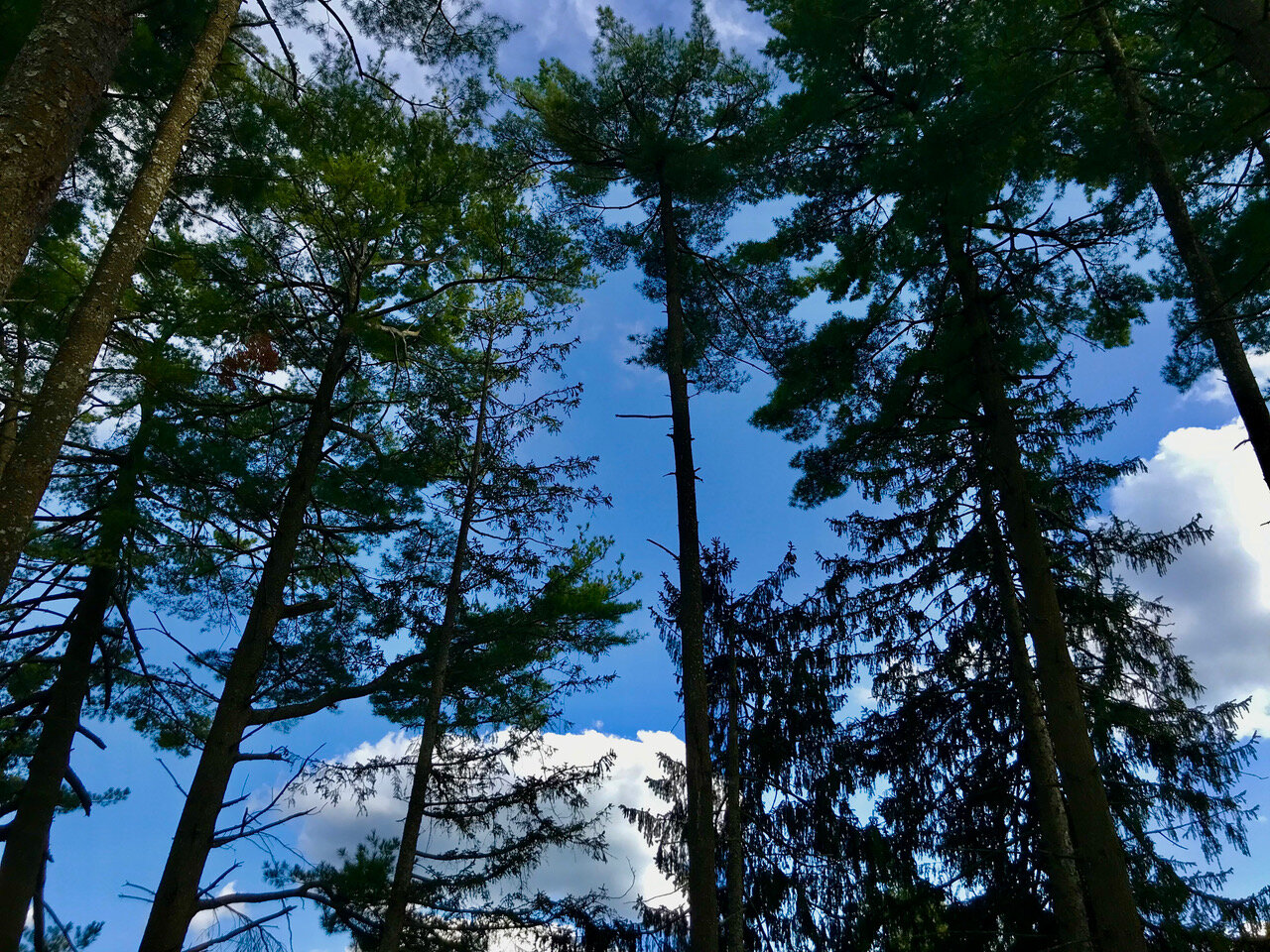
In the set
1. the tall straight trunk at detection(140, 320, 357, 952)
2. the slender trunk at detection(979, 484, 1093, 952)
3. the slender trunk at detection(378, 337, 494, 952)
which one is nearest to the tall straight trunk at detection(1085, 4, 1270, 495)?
the slender trunk at detection(979, 484, 1093, 952)

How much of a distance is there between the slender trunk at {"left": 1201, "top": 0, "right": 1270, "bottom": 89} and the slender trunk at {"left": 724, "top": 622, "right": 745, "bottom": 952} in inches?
330

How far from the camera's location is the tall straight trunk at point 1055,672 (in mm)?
6332

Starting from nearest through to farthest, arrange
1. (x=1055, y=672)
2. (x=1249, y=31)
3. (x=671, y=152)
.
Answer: (x=1249, y=31) → (x=1055, y=672) → (x=671, y=152)

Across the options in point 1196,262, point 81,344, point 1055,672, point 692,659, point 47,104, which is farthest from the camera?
point 692,659

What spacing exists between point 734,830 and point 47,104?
30.3 ft

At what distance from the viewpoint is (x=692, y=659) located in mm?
7957

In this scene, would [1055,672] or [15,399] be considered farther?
[1055,672]

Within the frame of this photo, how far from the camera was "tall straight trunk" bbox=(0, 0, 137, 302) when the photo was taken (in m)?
3.67

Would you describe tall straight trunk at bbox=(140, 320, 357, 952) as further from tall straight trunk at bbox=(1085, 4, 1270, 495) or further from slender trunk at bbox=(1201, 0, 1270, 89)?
slender trunk at bbox=(1201, 0, 1270, 89)

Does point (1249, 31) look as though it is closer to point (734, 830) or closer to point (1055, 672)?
point (1055, 672)

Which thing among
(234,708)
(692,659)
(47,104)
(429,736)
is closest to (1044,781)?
(692,659)

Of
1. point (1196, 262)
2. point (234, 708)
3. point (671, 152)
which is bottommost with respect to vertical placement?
point (234, 708)

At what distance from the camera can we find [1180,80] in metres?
7.05

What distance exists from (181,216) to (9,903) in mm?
7522
